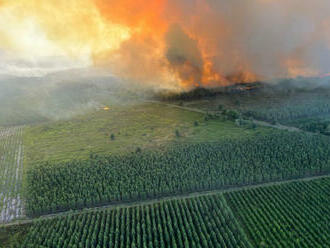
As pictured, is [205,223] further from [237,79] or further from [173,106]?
Answer: [237,79]

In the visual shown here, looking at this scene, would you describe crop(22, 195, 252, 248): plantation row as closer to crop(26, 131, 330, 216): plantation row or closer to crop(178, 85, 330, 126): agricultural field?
crop(26, 131, 330, 216): plantation row

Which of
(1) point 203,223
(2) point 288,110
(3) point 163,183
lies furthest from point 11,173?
(2) point 288,110

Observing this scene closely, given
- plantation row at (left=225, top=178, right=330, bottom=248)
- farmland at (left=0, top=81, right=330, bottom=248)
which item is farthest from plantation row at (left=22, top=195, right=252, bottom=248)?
plantation row at (left=225, top=178, right=330, bottom=248)

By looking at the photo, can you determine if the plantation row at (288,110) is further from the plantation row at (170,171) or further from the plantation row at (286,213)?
the plantation row at (286,213)

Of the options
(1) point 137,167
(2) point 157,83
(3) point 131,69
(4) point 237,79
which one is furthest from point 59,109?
(4) point 237,79

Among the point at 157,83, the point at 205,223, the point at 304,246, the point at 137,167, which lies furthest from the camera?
the point at 157,83

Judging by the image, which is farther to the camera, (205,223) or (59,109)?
(59,109)
